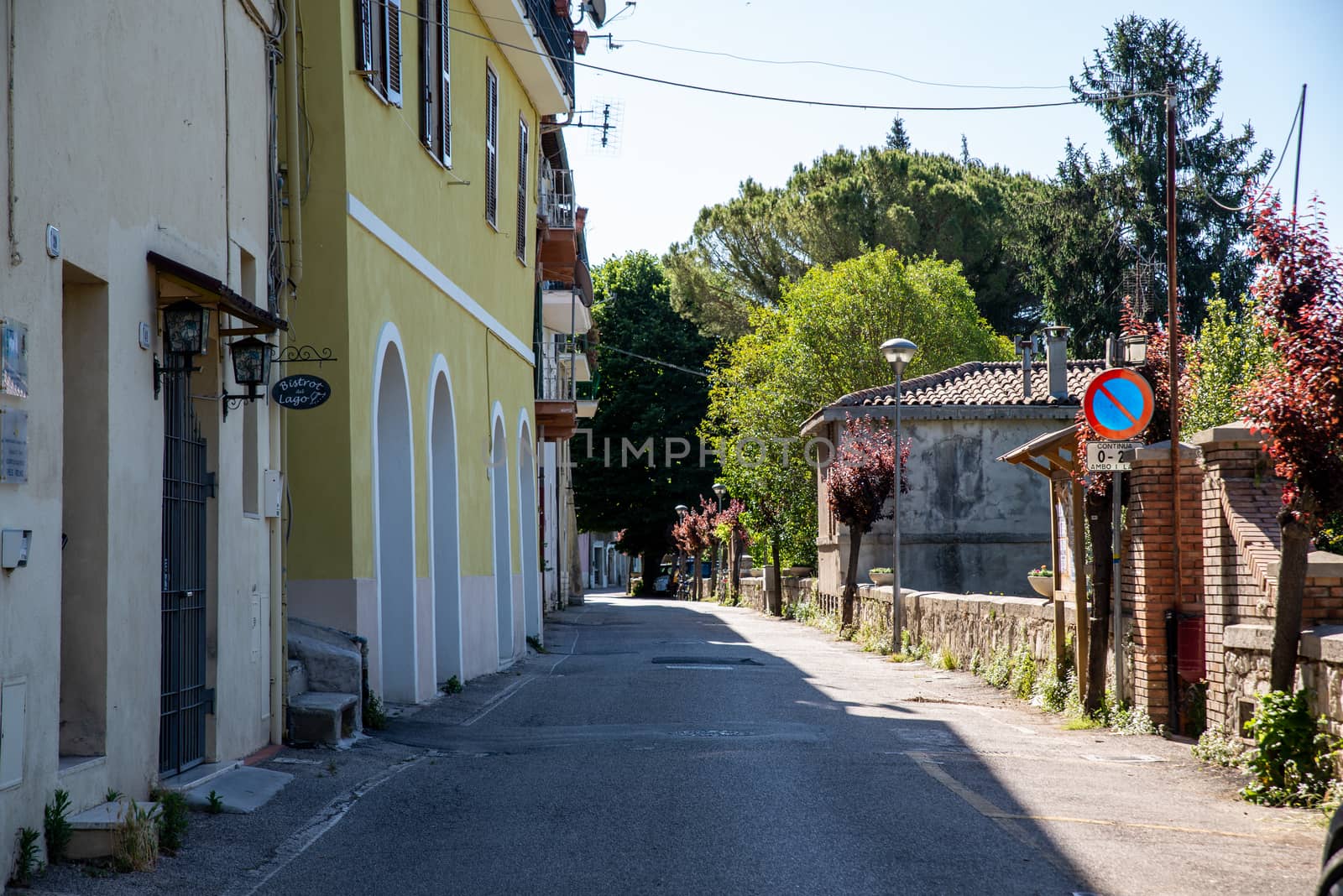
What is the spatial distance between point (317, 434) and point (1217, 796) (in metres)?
7.70

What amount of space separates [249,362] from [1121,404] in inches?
274

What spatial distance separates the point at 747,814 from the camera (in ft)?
25.7

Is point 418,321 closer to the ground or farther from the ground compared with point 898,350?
closer to the ground

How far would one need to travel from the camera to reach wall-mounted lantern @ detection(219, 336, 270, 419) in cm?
980

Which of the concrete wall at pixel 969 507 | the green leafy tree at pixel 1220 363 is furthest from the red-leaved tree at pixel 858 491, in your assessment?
the green leafy tree at pixel 1220 363

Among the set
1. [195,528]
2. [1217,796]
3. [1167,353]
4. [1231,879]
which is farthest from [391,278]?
[1231,879]

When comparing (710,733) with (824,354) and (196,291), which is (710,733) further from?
(824,354)

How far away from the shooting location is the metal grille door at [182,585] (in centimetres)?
890

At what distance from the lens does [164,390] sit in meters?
8.84

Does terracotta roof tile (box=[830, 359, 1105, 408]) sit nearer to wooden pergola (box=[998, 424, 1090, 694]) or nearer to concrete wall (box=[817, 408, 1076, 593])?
concrete wall (box=[817, 408, 1076, 593])

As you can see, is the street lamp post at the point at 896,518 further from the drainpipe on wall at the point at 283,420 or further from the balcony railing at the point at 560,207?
the drainpipe on wall at the point at 283,420

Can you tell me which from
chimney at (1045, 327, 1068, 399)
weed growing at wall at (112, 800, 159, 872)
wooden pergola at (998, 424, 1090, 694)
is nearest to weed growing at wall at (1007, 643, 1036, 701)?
wooden pergola at (998, 424, 1090, 694)

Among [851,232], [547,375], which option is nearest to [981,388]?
[547,375]

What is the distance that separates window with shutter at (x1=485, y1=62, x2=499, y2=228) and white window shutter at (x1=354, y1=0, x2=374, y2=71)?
5947 millimetres
